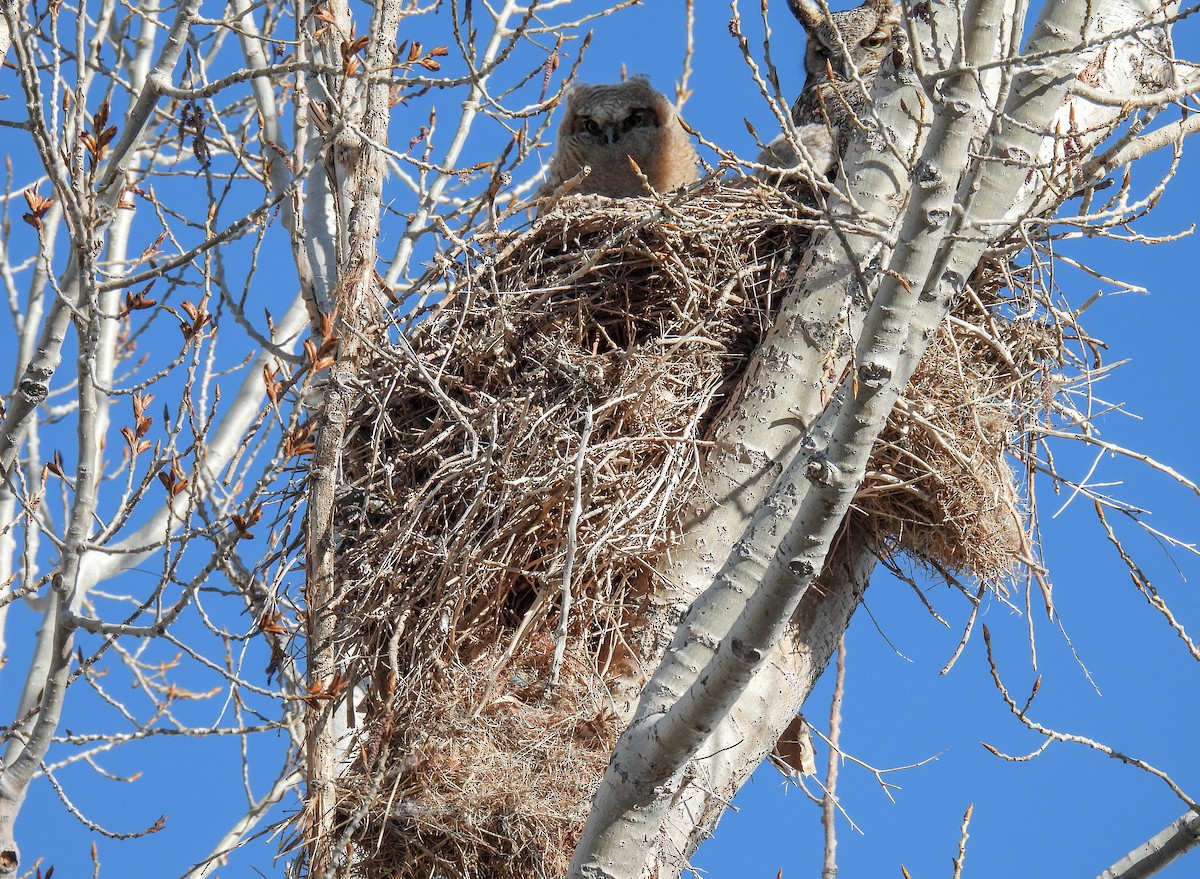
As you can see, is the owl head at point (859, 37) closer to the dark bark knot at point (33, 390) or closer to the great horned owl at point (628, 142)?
the great horned owl at point (628, 142)

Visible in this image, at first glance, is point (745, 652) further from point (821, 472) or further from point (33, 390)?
point (33, 390)

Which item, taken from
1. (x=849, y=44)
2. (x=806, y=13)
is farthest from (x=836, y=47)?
(x=806, y=13)

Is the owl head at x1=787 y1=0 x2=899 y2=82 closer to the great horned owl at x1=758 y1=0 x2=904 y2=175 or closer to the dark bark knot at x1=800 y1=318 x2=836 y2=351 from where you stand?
the great horned owl at x1=758 y1=0 x2=904 y2=175

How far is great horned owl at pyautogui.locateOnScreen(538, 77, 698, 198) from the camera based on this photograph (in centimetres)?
559

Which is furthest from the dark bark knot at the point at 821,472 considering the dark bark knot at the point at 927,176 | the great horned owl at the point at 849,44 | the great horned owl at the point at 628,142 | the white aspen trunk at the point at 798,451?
the great horned owl at the point at 628,142

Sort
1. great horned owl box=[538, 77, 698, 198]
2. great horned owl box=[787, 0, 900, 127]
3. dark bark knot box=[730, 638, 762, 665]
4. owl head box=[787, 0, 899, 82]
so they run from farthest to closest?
great horned owl box=[538, 77, 698, 198] → owl head box=[787, 0, 899, 82] → great horned owl box=[787, 0, 900, 127] → dark bark knot box=[730, 638, 762, 665]

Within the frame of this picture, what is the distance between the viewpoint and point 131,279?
287cm

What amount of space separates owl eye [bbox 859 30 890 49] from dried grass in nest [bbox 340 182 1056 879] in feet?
Answer: 6.09

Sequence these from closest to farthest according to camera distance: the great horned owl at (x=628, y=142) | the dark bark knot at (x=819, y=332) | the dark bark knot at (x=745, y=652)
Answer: the dark bark knot at (x=745, y=652)
the dark bark knot at (x=819, y=332)
the great horned owl at (x=628, y=142)

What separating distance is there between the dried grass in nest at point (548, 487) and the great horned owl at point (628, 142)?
160cm

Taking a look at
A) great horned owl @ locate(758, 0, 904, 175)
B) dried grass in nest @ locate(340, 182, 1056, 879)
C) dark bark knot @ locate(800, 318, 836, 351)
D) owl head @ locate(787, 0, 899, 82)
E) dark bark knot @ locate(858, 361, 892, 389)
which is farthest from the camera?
owl head @ locate(787, 0, 899, 82)

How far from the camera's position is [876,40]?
5.41 m

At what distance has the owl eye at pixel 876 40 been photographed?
539 cm

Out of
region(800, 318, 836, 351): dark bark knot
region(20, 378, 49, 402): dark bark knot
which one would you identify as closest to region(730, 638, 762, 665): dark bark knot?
region(800, 318, 836, 351): dark bark knot
